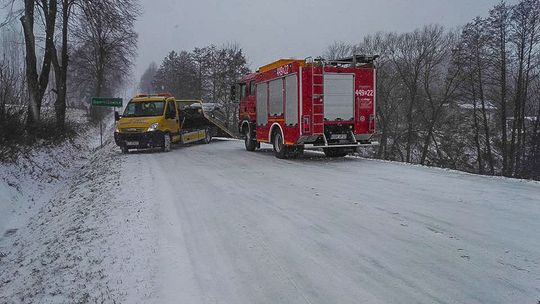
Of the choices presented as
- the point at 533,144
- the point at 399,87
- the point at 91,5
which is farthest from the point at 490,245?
the point at 399,87

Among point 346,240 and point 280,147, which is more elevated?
point 280,147

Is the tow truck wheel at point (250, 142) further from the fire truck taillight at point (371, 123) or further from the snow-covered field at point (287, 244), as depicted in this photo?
the snow-covered field at point (287, 244)

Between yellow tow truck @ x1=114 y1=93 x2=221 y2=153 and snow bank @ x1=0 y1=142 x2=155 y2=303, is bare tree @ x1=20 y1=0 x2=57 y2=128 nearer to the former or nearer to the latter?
yellow tow truck @ x1=114 y1=93 x2=221 y2=153

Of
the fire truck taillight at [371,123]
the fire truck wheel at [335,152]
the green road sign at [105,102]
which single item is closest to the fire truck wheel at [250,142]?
the fire truck wheel at [335,152]

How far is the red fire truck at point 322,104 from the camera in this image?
514 inches

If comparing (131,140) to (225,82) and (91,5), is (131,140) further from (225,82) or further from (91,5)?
(225,82)

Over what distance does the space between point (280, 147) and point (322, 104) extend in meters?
2.23

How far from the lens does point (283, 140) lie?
14.1 metres

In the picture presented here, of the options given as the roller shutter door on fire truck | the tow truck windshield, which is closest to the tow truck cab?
the tow truck windshield

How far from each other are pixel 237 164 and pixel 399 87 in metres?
32.1

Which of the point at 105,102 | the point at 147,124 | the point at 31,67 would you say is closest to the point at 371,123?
the point at 147,124

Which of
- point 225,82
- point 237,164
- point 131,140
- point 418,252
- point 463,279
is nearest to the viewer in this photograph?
point 463,279

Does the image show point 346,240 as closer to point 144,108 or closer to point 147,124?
point 147,124

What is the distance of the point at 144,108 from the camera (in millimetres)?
18484
